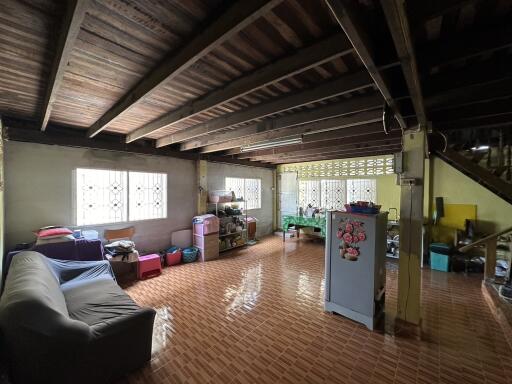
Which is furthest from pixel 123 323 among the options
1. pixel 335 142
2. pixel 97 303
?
pixel 335 142

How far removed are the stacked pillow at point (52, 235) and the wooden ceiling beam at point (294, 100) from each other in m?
2.64

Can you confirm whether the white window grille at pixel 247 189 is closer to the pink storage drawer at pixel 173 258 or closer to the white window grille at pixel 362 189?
the pink storage drawer at pixel 173 258

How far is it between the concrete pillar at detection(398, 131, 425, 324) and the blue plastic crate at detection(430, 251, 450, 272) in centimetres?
270

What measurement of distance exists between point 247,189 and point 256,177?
0.60 meters

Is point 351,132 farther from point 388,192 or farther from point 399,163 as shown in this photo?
point 388,192

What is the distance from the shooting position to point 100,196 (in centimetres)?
451

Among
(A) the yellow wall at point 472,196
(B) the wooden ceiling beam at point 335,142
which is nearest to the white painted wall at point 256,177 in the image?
(B) the wooden ceiling beam at point 335,142

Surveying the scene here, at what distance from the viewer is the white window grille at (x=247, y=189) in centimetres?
727

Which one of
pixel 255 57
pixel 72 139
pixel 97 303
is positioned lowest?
pixel 97 303

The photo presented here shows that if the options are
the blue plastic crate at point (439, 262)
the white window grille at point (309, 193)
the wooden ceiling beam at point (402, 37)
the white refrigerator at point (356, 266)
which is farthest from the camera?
the white window grille at point (309, 193)

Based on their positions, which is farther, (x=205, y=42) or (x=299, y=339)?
(x=299, y=339)

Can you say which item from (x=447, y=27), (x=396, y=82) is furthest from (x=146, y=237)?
(x=447, y=27)

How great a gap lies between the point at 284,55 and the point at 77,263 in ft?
13.0

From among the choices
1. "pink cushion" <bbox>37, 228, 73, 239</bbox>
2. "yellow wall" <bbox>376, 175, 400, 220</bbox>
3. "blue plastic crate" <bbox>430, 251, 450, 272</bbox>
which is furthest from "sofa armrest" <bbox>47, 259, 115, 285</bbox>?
"yellow wall" <bbox>376, 175, 400, 220</bbox>
